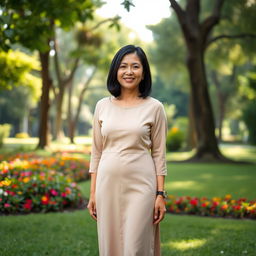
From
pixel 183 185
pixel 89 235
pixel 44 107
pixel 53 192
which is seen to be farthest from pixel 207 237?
pixel 44 107

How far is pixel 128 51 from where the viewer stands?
2928 millimetres

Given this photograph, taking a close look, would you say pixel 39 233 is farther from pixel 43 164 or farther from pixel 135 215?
pixel 43 164

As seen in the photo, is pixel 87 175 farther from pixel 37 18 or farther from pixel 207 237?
pixel 207 237

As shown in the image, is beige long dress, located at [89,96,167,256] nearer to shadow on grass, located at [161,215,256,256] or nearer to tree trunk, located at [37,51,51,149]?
shadow on grass, located at [161,215,256,256]

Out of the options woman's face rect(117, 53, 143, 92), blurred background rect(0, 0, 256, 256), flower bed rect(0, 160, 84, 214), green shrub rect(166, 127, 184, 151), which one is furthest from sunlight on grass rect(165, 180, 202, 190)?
green shrub rect(166, 127, 184, 151)

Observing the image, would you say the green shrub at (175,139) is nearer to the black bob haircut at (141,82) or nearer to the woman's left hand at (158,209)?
the black bob haircut at (141,82)

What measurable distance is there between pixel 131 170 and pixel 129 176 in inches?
1.8

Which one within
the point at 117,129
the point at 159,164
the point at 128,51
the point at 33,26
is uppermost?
the point at 33,26

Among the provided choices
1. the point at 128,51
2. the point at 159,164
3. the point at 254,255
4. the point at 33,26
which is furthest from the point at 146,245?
the point at 33,26

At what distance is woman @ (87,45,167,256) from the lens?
276 centimetres

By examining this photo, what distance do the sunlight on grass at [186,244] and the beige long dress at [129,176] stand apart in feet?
6.24

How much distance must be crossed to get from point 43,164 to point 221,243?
225 inches

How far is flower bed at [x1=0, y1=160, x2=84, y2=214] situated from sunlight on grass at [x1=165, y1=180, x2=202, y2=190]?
3249mm

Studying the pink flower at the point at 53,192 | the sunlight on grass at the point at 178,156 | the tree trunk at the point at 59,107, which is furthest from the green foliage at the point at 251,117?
the pink flower at the point at 53,192
